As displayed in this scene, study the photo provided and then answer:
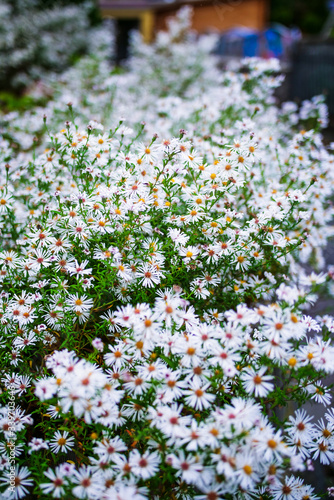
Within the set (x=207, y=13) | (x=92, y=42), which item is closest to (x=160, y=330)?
(x=92, y=42)

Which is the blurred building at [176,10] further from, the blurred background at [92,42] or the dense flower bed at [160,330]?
the dense flower bed at [160,330]

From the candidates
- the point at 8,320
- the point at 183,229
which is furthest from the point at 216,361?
the point at 8,320

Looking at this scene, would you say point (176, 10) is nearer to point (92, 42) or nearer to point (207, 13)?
point (207, 13)

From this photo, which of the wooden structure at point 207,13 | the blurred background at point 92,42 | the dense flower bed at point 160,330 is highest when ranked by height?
the wooden structure at point 207,13

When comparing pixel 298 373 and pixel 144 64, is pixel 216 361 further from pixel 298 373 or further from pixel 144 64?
pixel 144 64

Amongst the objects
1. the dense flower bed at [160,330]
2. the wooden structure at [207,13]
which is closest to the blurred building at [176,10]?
the wooden structure at [207,13]
